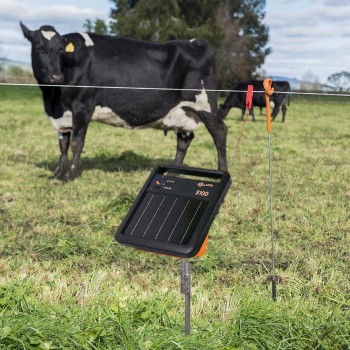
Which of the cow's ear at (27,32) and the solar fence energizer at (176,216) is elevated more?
the cow's ear at (27,32)

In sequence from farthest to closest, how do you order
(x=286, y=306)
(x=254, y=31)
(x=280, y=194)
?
(x=254, y=31) → (x=280, y=194) → (x=286, y=306)

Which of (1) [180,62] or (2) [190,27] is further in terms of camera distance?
(2) [190,27]

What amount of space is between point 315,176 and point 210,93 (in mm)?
2008

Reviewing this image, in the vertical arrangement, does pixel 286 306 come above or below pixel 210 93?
below

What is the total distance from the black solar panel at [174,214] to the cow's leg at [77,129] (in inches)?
219

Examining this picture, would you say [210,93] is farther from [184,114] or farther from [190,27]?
[190,27]

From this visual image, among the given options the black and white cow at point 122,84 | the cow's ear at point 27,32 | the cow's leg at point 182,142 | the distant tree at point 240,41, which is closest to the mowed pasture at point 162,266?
the cow's leg at point 182,142

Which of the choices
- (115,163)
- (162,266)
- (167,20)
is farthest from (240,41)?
(162,266)

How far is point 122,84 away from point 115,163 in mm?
1926

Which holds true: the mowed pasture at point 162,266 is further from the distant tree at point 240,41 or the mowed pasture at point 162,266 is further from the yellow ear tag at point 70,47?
the distant tree at point 240,41

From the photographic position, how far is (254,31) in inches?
2571

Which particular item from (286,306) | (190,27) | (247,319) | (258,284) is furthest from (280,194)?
(190,27)

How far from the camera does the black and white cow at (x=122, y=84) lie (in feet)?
27.9

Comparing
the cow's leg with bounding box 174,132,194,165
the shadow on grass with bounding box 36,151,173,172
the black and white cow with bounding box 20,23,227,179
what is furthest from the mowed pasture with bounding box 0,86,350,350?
the black and white cow with bounding box 20,23,227,179
